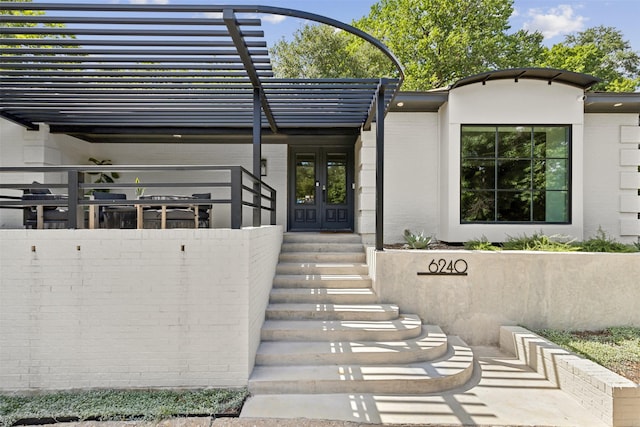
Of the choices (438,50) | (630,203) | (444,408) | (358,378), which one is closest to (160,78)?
(358,378)

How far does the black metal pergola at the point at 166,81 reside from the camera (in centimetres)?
406

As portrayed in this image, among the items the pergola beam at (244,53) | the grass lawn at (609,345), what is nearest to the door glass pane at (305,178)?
the pergola beam at (244,53)

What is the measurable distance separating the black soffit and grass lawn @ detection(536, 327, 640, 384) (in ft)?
14.5

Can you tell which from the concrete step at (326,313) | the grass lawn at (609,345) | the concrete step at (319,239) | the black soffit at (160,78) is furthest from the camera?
the concrete step at (319,239)

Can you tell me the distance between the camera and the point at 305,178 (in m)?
9.23

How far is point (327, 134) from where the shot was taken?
814 cm

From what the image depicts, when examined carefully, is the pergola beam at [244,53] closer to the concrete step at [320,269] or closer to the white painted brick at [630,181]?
the concrete step at [320,269]

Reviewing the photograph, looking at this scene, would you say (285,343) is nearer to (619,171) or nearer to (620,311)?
(620,311)

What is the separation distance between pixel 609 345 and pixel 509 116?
4.40 m

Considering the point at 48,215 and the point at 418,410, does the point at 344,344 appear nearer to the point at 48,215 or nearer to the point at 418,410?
the point at 418,410

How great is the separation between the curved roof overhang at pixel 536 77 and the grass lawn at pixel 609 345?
4593mm

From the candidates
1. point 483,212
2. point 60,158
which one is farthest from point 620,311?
point 60,158

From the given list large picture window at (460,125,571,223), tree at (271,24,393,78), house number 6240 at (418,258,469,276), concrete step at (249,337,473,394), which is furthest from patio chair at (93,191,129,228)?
tree at (271,24,393,78)

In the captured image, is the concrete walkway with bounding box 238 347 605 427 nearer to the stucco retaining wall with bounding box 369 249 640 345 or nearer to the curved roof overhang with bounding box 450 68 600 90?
the stucco retaining wall with bounding box 369 249 640 345
